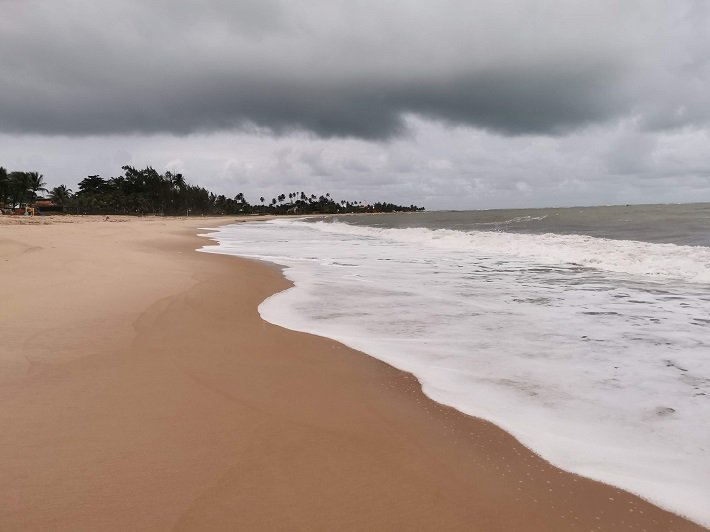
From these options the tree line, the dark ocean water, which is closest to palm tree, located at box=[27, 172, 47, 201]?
the tree line

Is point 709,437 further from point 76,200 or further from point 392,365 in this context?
point 76,200

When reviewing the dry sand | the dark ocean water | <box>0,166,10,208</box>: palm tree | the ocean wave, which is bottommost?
the dry sand

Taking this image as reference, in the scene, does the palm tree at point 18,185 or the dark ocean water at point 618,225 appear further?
the palm tree at point 18,185

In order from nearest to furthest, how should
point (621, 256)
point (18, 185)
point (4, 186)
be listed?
point (621, 256) → point (4, 186) → point (18, 185)

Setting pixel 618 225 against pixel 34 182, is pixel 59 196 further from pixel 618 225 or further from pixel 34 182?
pixel 618 225

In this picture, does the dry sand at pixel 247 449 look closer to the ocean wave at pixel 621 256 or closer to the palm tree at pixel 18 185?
the ocean wave at pixel 621 256

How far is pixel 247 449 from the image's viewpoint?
95.2 inches

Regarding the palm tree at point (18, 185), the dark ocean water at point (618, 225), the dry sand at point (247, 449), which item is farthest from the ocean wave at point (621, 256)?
the palm tree at point (18, 185)

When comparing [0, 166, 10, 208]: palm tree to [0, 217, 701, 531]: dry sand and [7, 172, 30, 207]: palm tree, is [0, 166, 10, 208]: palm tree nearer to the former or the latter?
[7, 172, 30, 207]: palm tree

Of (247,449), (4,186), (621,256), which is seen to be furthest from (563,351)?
(4,186)

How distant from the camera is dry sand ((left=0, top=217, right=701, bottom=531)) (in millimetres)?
1912

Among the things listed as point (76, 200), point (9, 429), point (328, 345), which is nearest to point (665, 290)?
point (328, 345)

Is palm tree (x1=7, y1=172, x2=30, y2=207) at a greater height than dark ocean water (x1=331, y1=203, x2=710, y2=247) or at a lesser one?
greater

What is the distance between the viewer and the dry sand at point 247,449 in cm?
191
